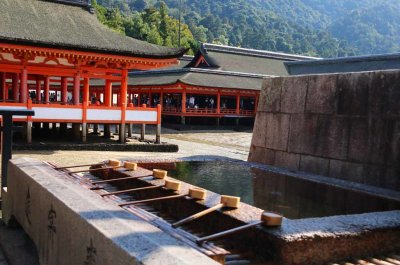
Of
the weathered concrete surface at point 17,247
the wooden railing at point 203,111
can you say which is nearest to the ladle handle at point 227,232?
the weathered concrete surface at point 17,247

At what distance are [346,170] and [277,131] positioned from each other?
6.15 ft

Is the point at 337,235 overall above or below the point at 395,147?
below

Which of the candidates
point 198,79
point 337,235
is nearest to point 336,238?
point 337,235

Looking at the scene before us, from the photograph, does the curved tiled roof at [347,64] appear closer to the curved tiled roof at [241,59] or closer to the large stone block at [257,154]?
the large stone block at [257,154]

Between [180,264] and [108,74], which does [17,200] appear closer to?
[180,264]

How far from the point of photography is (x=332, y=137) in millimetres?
7395

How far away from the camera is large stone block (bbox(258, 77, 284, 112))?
28.7 feet

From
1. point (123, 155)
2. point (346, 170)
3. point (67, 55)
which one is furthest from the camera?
point (67, 55)

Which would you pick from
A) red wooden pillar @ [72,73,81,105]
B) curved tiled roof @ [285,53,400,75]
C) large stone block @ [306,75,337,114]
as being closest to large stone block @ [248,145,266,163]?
large stone block @ [306,75,337,114]

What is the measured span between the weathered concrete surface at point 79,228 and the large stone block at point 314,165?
433 centimetres

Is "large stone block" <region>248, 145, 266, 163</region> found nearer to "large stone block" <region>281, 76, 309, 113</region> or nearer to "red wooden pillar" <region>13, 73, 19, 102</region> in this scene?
"large stone block" <region>281, 76, 309, 113</region>

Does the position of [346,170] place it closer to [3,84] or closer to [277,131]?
[277,131]

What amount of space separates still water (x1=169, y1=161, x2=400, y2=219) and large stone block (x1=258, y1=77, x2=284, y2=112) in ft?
4.20

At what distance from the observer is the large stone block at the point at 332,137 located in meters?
7.18
